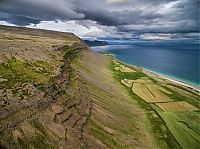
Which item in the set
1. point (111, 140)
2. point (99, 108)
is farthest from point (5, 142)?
Answer: point (99, 108)

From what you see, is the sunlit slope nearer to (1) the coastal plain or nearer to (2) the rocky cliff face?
(2) the rocky cliff face

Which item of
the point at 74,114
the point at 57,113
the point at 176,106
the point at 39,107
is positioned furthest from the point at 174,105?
the point at 39,107

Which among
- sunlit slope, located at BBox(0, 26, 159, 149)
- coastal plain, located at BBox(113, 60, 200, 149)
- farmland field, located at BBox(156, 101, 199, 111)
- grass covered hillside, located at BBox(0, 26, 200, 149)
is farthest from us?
farmland field, located at BBox(156, 101, 199, 111)

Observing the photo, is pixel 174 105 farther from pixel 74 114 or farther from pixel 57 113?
pixel 57 113

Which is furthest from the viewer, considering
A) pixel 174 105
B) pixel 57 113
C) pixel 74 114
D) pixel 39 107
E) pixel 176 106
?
pixel 174 105

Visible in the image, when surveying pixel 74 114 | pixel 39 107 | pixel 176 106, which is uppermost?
pixel 39 107

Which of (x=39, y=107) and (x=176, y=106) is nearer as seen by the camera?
(x=39, y=107)

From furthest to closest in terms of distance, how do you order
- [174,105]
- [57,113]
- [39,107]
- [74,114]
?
[174,105]
[74,114]
[57,113]
[39,107]

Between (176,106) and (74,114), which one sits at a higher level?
(74,114)

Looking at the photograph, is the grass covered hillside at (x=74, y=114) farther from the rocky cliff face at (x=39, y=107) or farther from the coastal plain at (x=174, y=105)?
the coastal plain at (x=174, y=105)

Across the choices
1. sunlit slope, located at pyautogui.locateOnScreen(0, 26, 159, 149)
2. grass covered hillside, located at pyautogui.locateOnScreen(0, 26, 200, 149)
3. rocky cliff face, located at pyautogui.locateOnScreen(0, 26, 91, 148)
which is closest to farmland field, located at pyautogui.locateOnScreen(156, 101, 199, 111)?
grass covered hillside, located at pyautogui.locateOnScreen(0, 26, 200, 149)

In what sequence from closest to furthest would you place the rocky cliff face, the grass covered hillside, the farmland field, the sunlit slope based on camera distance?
the rocky cliff face < the sunlit slope < the grass covered hillside < the farmland field

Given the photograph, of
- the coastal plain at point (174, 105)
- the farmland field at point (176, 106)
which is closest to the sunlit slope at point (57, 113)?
the coastal plain at point (174, 105)
